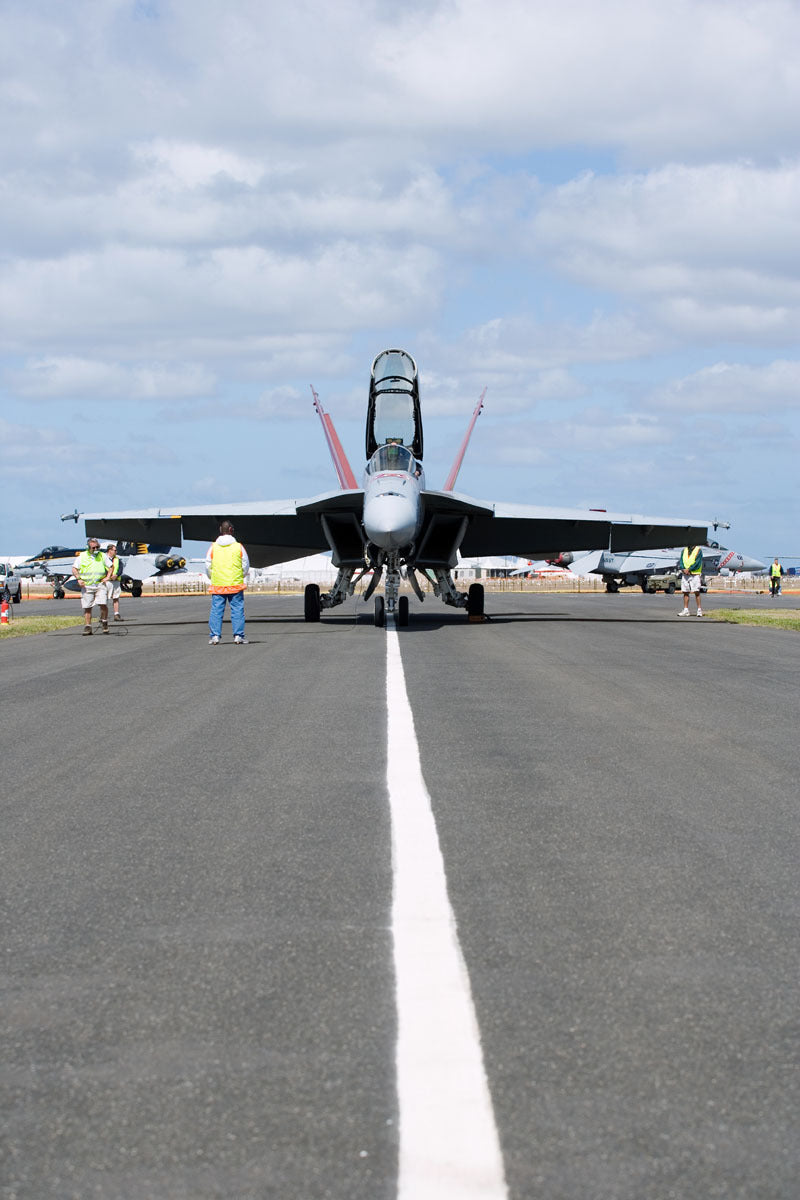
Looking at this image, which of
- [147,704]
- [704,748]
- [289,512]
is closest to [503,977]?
[704,748]

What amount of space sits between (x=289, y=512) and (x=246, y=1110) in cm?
2223

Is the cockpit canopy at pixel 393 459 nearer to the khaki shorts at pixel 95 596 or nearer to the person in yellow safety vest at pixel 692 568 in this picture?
the khaki shorts at pixel 95 596

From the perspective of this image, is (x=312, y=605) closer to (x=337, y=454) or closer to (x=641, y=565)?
(x=337, y=454)

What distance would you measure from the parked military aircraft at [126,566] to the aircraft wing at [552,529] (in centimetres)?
3550

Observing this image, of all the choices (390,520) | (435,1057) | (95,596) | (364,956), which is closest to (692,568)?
(390,520)

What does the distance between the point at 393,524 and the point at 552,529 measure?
29.2 feet

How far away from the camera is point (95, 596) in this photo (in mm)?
22922

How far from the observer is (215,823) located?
537cm

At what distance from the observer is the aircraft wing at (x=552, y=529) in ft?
81.8

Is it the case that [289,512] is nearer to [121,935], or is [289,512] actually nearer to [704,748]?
[704,748]

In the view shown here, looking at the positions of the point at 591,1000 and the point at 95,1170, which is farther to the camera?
the point at 591,1000

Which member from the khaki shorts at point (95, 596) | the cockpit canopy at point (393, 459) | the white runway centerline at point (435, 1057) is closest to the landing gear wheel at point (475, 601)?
the cockpit canopy at point (393, 459)

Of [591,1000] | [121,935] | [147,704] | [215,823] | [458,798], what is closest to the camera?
[591,1000]

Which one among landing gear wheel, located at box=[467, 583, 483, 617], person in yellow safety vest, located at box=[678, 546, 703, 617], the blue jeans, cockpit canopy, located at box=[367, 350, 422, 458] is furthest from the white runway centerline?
person in yellow safety vest, located at box=[678, 546, 703, 617]
